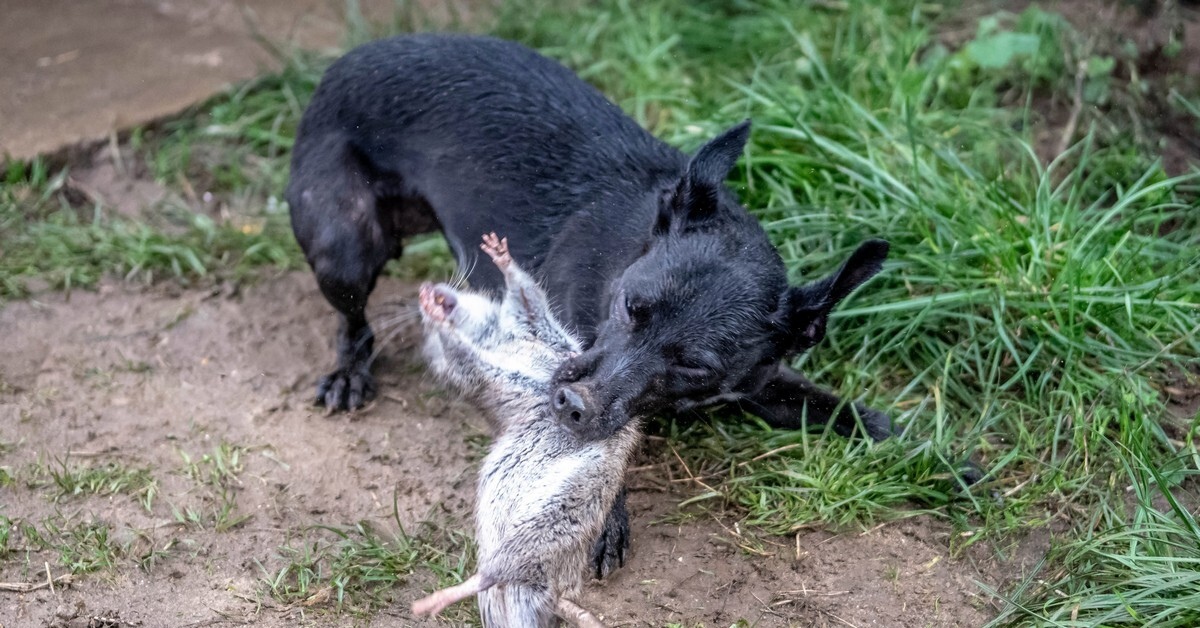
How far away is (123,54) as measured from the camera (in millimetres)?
6566

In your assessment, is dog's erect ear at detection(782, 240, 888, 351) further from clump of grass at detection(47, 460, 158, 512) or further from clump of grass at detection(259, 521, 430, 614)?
clump of grass at detection(47, 460, 158, 512)

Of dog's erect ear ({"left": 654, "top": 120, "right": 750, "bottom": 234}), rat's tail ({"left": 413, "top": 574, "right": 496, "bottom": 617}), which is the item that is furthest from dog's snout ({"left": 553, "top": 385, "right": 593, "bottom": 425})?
dog's erect ear ({"left": 654, "top": 120, "right": 750, "bottom": 234})

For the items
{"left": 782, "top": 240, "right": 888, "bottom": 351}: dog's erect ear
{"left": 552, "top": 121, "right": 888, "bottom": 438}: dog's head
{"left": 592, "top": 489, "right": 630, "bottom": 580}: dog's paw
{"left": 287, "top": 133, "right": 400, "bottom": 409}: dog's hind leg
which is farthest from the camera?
{"left": 287, "top": 133, "right": 400, "bottom": 409}: dog's hind leg

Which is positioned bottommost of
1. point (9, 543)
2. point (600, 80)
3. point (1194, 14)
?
point (9, 543)

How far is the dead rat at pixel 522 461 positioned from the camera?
2.98 meters

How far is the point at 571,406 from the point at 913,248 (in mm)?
2071

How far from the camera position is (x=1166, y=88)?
567cm

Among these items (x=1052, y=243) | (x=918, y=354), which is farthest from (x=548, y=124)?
(x=1052, y=243)

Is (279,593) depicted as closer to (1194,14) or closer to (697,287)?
(697,287)

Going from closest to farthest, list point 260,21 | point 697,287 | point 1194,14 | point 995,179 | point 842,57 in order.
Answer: point 697,287, point 995,179, point 842,57, point 1194,14, point 260,21

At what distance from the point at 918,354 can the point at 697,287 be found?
140 centimetres

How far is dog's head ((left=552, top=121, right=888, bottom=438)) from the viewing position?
136 inches

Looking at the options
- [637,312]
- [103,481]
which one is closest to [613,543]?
[637,312]

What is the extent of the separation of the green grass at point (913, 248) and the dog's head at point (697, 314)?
59 cm
